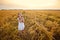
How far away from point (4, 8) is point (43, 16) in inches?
35.4

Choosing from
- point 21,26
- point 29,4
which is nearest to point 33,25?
point 21,26

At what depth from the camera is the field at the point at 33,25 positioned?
8.44ft

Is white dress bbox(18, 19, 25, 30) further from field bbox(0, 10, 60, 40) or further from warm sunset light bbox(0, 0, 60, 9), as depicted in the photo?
warm sunset light bbox(0, 0, 60, 9)

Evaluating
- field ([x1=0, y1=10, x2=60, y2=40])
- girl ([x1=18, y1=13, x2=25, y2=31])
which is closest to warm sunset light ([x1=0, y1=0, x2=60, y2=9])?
field ([x1=0, y1=10, x2=60, y2=40])

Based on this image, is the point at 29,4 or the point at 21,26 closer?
the point at 21,26

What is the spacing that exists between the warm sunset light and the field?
123 millimetres

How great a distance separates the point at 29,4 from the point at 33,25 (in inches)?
20.4

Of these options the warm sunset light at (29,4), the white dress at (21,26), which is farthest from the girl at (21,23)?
the warm sunset light at (29,4)

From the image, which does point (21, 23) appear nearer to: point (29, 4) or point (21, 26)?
point (21, 26)

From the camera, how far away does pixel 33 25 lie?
8.72ft

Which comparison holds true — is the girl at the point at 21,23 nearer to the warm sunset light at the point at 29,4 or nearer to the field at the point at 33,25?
the field at the point at 33,25

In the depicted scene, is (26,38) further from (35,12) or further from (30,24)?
(35,12)

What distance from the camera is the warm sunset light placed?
2816 millimetres

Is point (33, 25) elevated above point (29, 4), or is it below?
below
